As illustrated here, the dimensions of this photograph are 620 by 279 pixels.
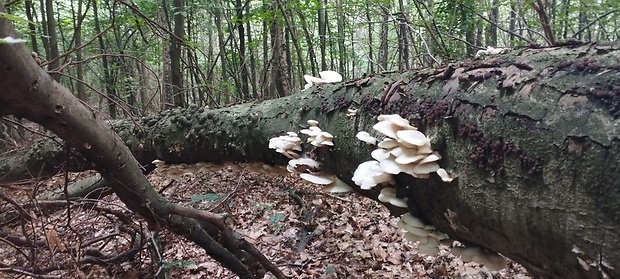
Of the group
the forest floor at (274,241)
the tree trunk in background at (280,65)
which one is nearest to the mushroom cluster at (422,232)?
the forest floor at (274,241)

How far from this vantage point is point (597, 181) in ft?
3.42

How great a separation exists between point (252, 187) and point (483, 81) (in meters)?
4.94

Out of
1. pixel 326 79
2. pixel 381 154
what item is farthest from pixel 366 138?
pixel 326 79

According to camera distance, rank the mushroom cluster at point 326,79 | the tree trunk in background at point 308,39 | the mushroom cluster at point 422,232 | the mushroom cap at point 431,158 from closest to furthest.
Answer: the mushroom cap at point 431,158 → the mushroom cluster at point 422,232 → the mushroom cluster at point 326,79 → the tree trunk in background at point 308,39

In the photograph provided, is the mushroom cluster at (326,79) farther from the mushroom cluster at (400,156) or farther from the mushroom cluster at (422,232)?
the mushroom cluster at (422,232)

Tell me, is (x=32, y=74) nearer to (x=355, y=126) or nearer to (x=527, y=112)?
(x=355, y=126)

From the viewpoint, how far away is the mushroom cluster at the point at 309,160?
2.01m

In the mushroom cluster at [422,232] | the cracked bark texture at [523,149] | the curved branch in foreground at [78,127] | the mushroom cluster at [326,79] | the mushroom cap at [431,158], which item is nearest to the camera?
the cracked bark texture at [523,149]

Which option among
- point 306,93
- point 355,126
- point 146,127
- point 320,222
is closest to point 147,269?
point 146,127

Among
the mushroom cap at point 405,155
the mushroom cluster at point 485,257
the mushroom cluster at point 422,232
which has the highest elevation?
the mushroom cap at point 405,155

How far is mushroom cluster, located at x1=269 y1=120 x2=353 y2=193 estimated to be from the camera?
2012 millimetres

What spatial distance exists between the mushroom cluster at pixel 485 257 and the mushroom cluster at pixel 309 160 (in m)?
0.65

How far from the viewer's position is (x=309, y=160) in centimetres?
210

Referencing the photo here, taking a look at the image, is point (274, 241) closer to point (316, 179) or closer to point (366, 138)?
point (316, 179)
